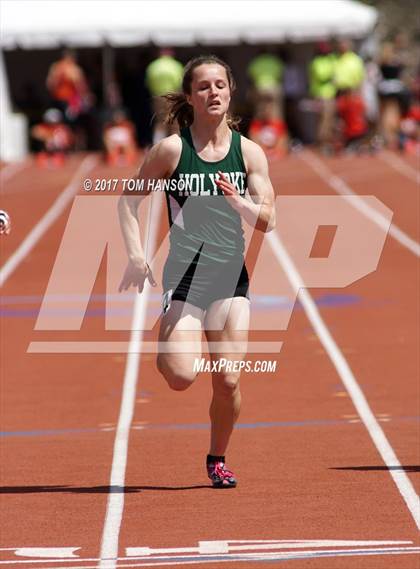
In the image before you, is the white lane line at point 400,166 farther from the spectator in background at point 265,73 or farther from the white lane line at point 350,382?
the white lane line at point 350,382

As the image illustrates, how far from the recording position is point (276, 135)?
33.2m

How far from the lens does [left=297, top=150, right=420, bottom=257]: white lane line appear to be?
23000 mm

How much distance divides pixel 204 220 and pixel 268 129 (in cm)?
2450

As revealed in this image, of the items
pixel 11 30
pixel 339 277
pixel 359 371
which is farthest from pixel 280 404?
pixel 11 30

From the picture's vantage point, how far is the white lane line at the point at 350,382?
961cm

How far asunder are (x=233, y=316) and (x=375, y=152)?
24993 mm

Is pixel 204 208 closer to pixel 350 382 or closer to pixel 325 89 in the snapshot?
pixel 350 382

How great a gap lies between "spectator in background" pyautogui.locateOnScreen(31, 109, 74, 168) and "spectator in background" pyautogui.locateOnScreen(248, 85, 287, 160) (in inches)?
144

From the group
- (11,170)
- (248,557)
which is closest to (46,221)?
(11,170)

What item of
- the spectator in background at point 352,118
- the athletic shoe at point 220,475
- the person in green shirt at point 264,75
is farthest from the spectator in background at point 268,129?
the athletic shoe at point 220,475

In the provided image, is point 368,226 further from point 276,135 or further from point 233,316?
point 233,316

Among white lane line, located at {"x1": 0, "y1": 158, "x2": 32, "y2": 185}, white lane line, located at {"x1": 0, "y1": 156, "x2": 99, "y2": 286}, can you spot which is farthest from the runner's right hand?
white lane line, located at {"x1": 0, "y1": 158, "x2": 32, "y2": 185}

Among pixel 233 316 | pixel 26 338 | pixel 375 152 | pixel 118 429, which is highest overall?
pixel 375 152

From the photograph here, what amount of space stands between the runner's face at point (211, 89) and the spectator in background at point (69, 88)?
24.8 meters
